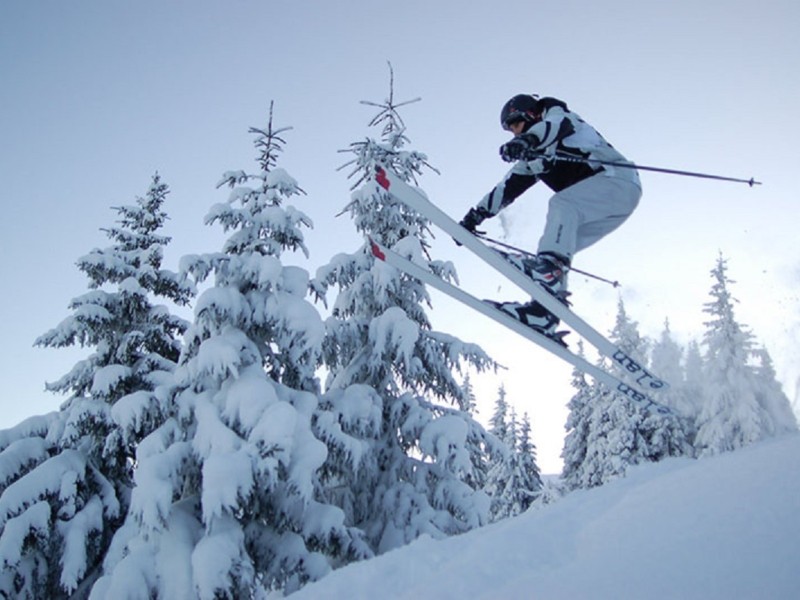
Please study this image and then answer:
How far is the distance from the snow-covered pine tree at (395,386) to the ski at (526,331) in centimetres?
280

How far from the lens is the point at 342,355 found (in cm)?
1163

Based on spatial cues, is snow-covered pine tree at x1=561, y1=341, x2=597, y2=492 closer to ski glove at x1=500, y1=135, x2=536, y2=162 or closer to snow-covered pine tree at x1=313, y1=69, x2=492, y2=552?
snow-covered pine tree at x1=313, y1=69, x2=492, y2=552

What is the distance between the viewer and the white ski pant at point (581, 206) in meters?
6.21

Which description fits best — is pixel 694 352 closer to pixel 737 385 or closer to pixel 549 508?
pixel 737 385

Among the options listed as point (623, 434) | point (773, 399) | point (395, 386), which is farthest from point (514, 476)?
point (395, 386)

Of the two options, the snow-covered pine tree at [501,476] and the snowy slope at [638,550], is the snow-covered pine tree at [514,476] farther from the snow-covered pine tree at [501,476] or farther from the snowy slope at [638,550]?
the snowy slope at [638,550]

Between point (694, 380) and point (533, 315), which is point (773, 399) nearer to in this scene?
point (694, 380)

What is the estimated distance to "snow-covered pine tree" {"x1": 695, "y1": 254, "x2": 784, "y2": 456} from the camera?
810 inches

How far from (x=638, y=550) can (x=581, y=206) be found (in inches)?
165

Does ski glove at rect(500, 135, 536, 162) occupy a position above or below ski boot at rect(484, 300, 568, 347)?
Answer: above

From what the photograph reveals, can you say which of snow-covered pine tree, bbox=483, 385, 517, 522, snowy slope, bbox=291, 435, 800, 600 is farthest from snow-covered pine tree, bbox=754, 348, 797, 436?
snowy slope, bbox=291, 435, 800, 600

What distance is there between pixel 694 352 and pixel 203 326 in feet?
66.6

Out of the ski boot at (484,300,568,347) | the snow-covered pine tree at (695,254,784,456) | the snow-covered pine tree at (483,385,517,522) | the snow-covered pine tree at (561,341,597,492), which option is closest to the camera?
the ski boot at (484,300,568,347)

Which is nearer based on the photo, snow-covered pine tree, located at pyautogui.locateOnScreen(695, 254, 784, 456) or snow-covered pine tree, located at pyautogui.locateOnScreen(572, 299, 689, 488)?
snow-covered pine tree, located at pyautogui.locateOnScreen(695, 254, 784, 456)
